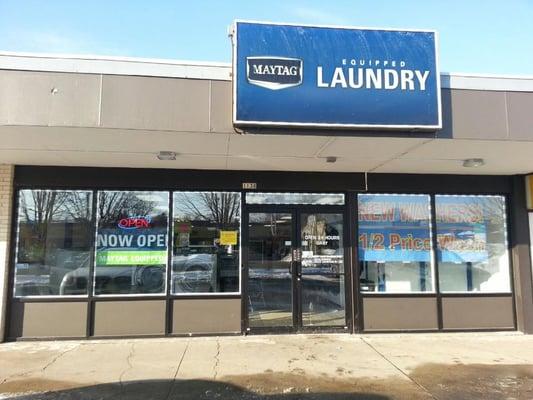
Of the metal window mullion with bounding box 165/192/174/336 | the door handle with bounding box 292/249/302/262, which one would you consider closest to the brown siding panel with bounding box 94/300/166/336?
the metal window mullion with bounding box 165/192/174/336

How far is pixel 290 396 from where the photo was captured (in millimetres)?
5168

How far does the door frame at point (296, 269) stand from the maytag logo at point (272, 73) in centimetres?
300

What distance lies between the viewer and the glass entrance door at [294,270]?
26.8ft

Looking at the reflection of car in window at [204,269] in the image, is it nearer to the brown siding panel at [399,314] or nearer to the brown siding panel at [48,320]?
the brown siding panel at [48,320]

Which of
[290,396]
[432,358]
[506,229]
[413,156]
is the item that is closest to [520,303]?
[506,229]

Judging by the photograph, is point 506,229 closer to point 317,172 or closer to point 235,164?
point 317,172

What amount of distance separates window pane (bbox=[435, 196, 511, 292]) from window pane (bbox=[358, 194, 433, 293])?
287 millimetres

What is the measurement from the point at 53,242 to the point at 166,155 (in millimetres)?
2734

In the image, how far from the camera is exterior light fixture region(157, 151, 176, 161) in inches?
267

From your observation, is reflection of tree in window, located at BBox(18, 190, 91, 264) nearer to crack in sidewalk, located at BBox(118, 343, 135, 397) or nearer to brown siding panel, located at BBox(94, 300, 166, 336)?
brown siding panel, located at BBox(94, 300, 166, 336)

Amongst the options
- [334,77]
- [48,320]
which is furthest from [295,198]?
[48,320]

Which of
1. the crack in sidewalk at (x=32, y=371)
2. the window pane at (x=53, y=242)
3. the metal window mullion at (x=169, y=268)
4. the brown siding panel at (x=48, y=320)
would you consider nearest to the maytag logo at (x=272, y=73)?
the metal window mullion at (x=169, y=268)

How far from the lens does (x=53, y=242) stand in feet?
26.2

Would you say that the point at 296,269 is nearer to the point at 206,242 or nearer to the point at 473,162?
the point at 206,242
